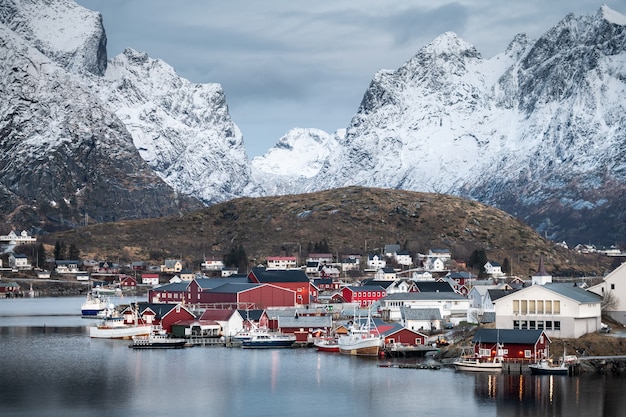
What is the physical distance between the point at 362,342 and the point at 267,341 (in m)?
11.0

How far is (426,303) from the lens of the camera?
113312 mm

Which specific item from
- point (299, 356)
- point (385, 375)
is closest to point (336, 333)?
point (299, 356)

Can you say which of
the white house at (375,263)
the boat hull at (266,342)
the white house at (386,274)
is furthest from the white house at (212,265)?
the boat hull at (266,342)

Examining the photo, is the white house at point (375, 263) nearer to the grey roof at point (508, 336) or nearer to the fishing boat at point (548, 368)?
the grey roof at point (508, 336)

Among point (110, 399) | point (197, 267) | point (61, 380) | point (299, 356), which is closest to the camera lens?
point (110, 399)

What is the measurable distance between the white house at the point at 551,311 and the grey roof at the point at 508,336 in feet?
11.4

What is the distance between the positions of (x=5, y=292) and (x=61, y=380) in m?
110

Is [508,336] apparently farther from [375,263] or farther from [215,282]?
[375,263]

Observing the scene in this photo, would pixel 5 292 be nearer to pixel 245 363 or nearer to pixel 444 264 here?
pixel 444 264

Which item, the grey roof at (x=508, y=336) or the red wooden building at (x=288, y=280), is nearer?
the grey roof at (x=508, y=336)

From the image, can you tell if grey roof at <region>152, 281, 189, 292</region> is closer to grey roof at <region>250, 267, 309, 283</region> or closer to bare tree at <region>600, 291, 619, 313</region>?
grey roof at <region>250, 267, 309, 283</region>

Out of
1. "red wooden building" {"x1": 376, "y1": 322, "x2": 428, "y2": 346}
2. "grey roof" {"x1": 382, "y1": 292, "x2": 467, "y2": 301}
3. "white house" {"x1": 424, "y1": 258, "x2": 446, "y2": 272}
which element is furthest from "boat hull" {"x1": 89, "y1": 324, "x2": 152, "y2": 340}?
"white house" {"x1": 424, "y1": 258, "x2": 446, "y2": 272}

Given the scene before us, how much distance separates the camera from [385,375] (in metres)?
74.2

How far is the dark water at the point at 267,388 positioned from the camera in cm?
6175
